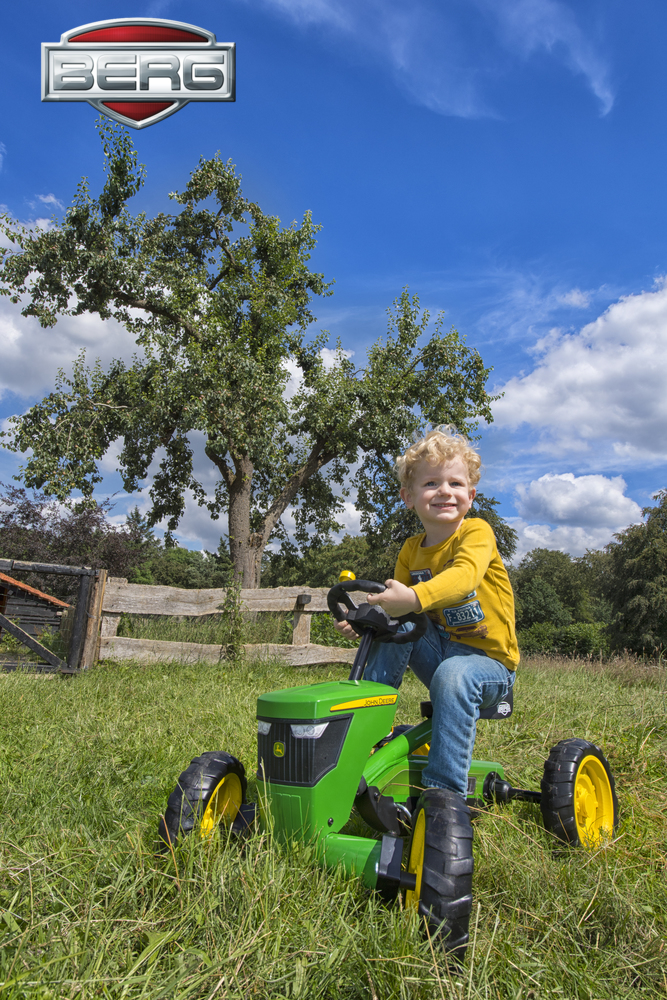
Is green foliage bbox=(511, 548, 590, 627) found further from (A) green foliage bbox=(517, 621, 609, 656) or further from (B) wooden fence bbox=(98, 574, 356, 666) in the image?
(B) wooden fence bbox=(98, 574, 356, 666)

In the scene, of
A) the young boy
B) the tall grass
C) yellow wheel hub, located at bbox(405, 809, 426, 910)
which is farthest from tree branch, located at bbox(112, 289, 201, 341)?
yellow wheel hub, located at bbox(405, 809, 426, 910)

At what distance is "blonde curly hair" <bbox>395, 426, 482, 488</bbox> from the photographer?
2.65 m

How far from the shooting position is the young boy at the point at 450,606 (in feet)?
7.33

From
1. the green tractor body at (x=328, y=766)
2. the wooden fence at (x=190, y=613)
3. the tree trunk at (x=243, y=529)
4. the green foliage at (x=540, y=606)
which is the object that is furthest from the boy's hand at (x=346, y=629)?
the green foliage at (x=540, y=606)

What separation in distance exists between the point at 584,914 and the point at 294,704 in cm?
107

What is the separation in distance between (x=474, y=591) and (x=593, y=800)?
46.3 inches

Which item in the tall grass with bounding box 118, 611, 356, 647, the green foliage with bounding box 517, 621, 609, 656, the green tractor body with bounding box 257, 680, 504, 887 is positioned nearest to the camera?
the green tractor body with bounding box 257, 680, 504, 887

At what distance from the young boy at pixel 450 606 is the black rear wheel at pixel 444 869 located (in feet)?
1.08

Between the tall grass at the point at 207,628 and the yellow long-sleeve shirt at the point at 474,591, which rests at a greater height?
the yellow long-sleeve shirt at the point at 474,591

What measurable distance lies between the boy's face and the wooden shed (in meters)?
8.07

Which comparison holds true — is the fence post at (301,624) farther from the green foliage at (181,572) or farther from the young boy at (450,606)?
the green foliage at (181,572)

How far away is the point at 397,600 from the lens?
2.20 meters

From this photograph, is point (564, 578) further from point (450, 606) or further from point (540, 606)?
point (450, 606)

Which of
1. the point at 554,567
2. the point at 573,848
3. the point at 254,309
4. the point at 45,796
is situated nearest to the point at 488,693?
the point at 573,848
